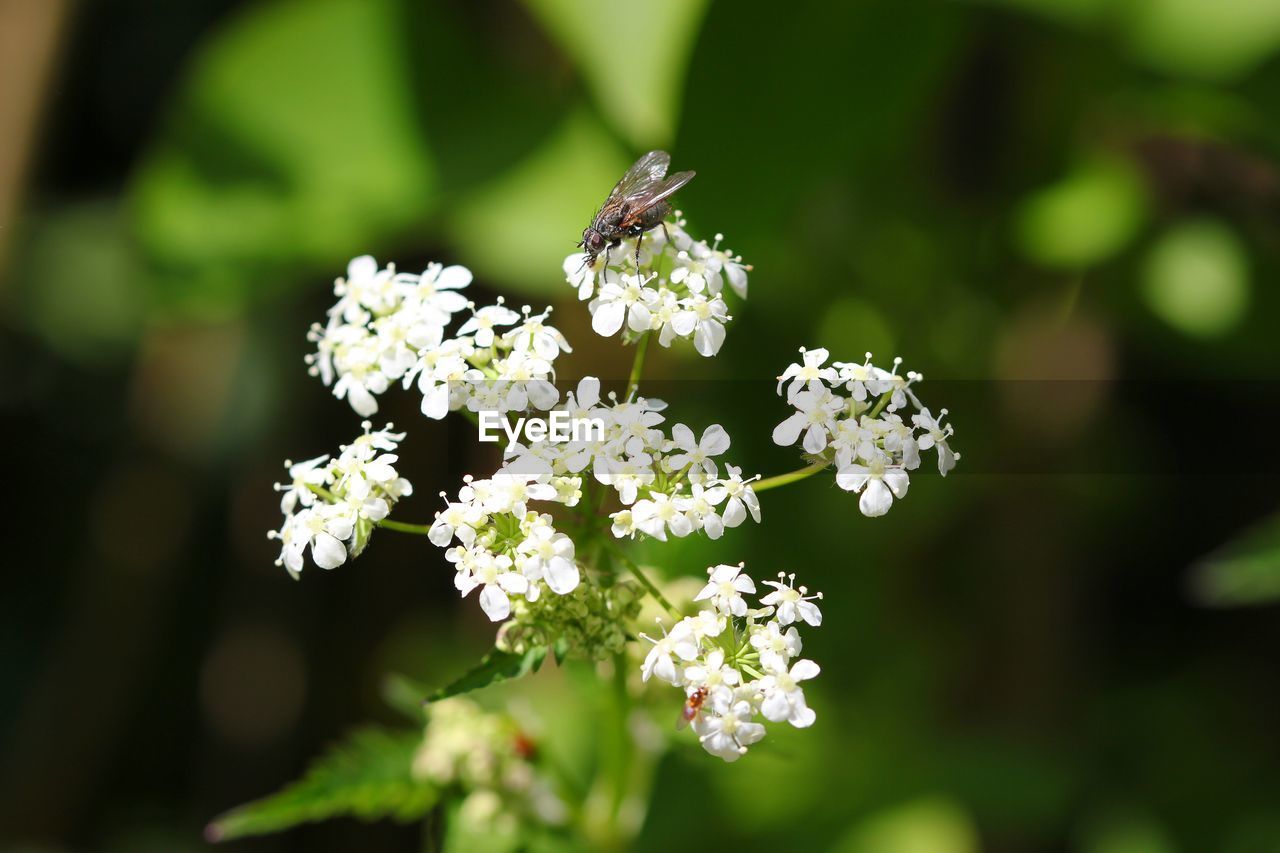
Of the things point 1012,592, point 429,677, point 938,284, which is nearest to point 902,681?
point 1012,592

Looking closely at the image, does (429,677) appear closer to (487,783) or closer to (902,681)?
(902,681)

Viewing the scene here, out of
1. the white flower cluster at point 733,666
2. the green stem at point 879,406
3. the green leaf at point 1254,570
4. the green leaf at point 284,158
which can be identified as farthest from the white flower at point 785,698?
the green leaf at point 284,158

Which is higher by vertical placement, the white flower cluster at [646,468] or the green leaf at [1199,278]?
the white flower cluster at [646,468]

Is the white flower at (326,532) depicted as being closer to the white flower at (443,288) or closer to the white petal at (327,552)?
the white petal at (327,552)

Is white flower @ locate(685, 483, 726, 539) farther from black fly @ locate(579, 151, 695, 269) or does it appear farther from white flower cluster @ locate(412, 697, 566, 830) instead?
white flower cluster @ locate(412, 697, 566, 830)

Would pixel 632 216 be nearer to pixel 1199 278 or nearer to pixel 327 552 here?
pixel 327 552

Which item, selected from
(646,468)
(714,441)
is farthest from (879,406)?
(646,468)

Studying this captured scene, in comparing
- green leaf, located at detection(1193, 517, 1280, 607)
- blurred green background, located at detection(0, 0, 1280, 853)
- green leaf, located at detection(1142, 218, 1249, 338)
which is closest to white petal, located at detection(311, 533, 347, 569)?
blurred green background, located at detection(0, 0, 1280, 853)
